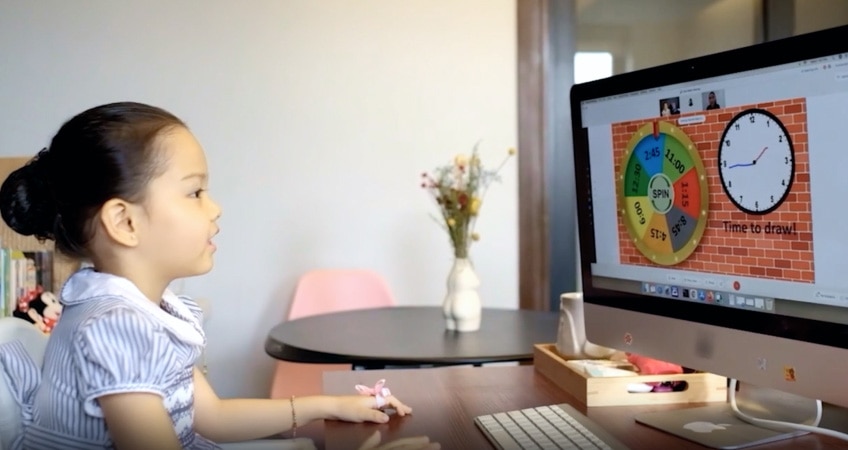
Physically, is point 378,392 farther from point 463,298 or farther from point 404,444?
point 463,298

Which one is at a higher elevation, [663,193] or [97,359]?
[663,193]

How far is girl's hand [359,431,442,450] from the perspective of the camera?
1.04 meters

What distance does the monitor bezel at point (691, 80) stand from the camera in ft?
3.13

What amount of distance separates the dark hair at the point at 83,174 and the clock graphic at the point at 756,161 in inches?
29.9

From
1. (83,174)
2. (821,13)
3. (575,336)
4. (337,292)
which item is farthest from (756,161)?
(821,13)

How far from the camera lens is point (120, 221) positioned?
1151mm

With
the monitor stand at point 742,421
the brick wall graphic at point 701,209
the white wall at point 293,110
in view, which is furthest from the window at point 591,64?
the monitor stand at point 742,421

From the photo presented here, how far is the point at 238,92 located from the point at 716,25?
176 cm

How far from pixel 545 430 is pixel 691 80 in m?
0.50

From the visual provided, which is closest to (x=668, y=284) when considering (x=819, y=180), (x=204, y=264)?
(x=819, y=180)

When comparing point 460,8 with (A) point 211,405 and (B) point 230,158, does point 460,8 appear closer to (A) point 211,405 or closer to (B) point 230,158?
(B) point 230,158

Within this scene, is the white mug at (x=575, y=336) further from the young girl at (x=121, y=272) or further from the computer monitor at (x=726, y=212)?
the young girl at (x=121, y=272)

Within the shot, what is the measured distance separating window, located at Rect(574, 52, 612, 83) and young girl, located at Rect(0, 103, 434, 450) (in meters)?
2.06

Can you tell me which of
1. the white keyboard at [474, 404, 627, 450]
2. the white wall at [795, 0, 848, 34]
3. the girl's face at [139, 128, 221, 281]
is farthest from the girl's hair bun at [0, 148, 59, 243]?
the white wall at [795, 0, 848, 34]
